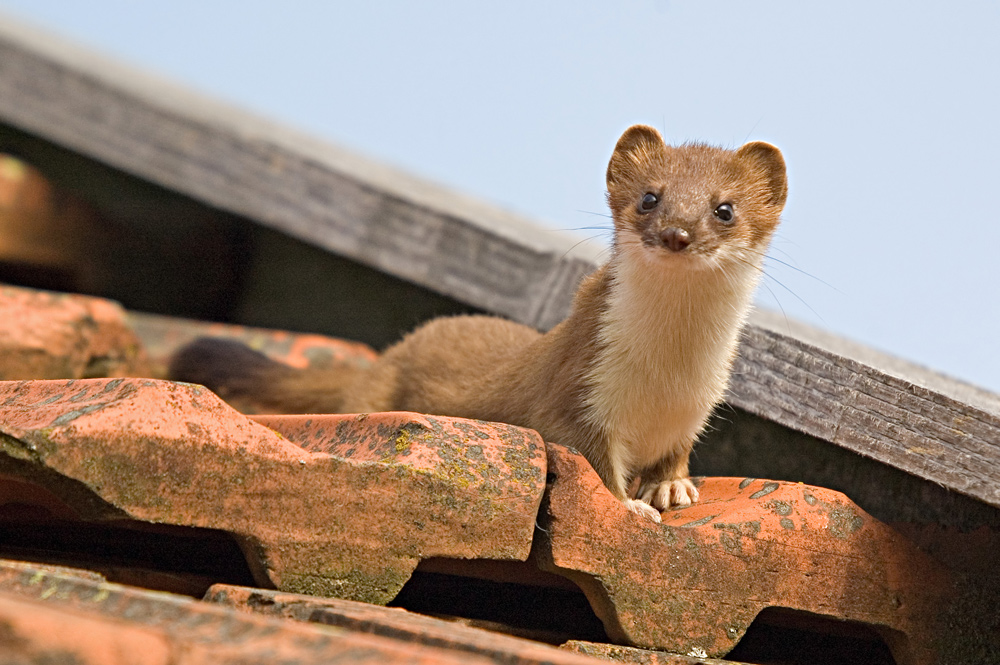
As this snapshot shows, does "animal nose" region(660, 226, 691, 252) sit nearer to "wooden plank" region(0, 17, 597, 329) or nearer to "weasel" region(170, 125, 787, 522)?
"weasel" region(170, 125, 787, 522)

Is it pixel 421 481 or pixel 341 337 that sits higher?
pixel 421 481

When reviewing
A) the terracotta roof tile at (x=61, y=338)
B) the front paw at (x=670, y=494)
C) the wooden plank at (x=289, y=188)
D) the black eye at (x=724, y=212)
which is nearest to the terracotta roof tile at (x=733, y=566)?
the front paw at (x=670, y=494)

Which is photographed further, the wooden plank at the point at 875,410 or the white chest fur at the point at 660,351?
the white chest fur at the point at 660,351

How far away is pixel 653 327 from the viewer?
7.98 ft

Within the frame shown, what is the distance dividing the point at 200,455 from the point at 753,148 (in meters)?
1.79

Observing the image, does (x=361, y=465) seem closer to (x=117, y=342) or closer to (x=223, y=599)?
(x=223, y=599)

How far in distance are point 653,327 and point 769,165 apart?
63 centimetres

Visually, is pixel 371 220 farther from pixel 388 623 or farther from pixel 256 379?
pixel 388 623

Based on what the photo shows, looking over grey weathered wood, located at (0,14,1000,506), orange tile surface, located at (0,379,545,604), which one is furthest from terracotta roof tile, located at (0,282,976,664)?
grey weathered wood, located at (0,14,1000,506)

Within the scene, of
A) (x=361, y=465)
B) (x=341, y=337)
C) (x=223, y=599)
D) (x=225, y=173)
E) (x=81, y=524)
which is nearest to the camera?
(x=223, y=599)

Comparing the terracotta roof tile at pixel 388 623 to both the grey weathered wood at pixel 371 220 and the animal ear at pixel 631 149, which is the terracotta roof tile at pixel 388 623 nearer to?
the grey weathered wood at pixel 371 220

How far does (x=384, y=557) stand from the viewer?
1.61 meters

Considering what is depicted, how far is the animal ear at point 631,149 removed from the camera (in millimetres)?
2650

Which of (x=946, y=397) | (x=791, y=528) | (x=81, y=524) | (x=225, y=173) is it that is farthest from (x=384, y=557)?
(x=225, y=173)
